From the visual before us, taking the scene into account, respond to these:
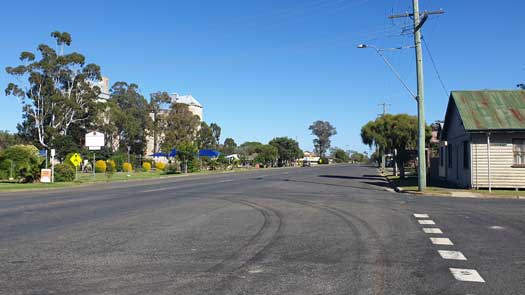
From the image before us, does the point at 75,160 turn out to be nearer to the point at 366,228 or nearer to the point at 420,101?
the point at 420,101

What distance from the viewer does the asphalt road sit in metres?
6.07

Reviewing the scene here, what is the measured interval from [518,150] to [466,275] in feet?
66.1

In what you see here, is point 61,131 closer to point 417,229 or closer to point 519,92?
point 519,92

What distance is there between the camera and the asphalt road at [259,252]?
607 centimetres

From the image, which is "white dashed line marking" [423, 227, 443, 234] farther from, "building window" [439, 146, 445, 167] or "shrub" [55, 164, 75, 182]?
"shrub" [55, 164, 75, 182]

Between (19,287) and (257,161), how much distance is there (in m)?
101

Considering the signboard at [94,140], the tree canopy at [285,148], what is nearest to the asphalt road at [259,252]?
the signboard at [94,140]

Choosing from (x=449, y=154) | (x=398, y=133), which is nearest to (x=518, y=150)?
(x=449, y=154)

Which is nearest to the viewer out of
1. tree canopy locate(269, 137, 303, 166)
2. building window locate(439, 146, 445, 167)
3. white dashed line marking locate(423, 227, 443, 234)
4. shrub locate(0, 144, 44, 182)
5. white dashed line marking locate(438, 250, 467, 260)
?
white dashed line marking locate(438, 250, 467, 260)

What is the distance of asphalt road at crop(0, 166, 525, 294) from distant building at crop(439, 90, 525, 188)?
10.3 metres

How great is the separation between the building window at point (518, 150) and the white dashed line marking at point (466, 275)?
19649 millimetres

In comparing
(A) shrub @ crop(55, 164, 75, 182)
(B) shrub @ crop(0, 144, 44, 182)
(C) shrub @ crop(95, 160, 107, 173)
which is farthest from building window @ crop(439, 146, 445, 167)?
(C) shrub @ crop(95, 160, 107, 173)

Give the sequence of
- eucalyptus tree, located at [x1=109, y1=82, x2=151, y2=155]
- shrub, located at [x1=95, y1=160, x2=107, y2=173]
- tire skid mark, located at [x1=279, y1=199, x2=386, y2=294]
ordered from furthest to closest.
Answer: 1. eucalyptus tree, located at [x1=109, y1=82, x2=151, y2=155]
2. shrub, located at [x1=95, y1=160, x2=107, y2=173]
3. tire skid mark, located at [x1=279, y1=199, x2=386, y2=294]

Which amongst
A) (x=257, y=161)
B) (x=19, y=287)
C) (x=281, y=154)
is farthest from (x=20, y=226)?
(x=281, y=154)
